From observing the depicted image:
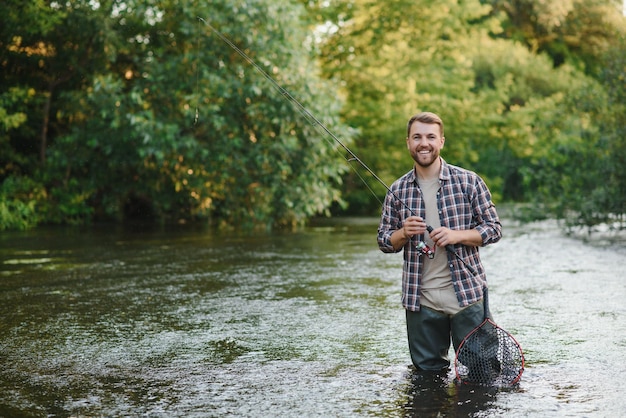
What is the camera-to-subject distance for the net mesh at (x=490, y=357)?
4.97 meters

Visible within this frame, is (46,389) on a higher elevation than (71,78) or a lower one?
lower

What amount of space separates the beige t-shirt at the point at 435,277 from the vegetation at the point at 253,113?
744 cm

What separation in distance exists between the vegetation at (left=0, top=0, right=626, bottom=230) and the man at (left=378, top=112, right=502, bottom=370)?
24.2 ft

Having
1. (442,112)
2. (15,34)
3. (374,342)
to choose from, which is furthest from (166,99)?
(374,342)

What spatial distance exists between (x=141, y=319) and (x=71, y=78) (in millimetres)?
18670

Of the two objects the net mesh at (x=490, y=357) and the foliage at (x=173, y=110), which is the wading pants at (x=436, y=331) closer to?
the net mesh at (x=490, y=357)

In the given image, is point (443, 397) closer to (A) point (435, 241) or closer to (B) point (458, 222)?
(A) point (435, 241)

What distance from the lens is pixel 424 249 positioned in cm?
498

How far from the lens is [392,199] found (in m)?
5.27

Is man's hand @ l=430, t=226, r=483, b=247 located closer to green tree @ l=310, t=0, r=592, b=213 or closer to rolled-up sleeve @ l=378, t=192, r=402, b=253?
rolled-up sleeve @ l=378, t=192, r=402, b=253

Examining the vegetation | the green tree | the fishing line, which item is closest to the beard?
the fishing line

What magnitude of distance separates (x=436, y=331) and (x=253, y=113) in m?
13.6

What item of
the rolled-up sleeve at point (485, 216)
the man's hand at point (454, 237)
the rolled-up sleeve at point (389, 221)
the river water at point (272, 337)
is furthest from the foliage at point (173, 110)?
the man's hand at point (454, 237)

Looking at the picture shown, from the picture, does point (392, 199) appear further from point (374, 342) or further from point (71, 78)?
point (71, 78)
